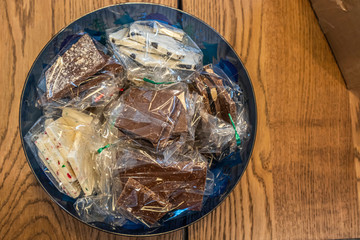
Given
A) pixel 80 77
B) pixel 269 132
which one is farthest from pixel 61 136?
pixel 269 132

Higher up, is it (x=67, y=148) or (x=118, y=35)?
(x=118, y=35)

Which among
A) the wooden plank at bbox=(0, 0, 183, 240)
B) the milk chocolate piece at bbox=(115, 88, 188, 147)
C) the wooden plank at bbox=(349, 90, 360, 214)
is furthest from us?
the wooden plank at bbox=(349, 90, 360, 214)

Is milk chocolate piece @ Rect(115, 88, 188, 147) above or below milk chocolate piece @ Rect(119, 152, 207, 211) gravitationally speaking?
above

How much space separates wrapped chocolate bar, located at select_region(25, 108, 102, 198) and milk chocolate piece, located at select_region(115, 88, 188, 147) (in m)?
0.13

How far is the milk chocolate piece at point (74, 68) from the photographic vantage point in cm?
77

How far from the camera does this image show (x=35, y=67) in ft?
2.59

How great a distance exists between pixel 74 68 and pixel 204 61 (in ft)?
1.25

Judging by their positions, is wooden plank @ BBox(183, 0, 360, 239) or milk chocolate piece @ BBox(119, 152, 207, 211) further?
wooden plank @ BBox(183, 0, 360, 239)

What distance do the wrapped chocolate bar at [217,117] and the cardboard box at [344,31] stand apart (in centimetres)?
45

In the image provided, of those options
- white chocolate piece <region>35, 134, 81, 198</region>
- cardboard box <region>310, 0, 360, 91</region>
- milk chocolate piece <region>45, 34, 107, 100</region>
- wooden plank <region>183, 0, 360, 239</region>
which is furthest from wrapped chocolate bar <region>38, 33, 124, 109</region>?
cardboard box <region>310, 0, 360, 91</region>

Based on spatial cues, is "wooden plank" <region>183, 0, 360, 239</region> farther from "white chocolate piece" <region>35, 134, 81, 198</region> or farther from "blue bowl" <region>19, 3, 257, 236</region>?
"white chocolate piece" <region>35, 134, 81, 198</region>

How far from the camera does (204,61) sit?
91cm

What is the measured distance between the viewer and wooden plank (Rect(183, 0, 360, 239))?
969 mm

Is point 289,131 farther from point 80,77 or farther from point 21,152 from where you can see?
point 21,152
